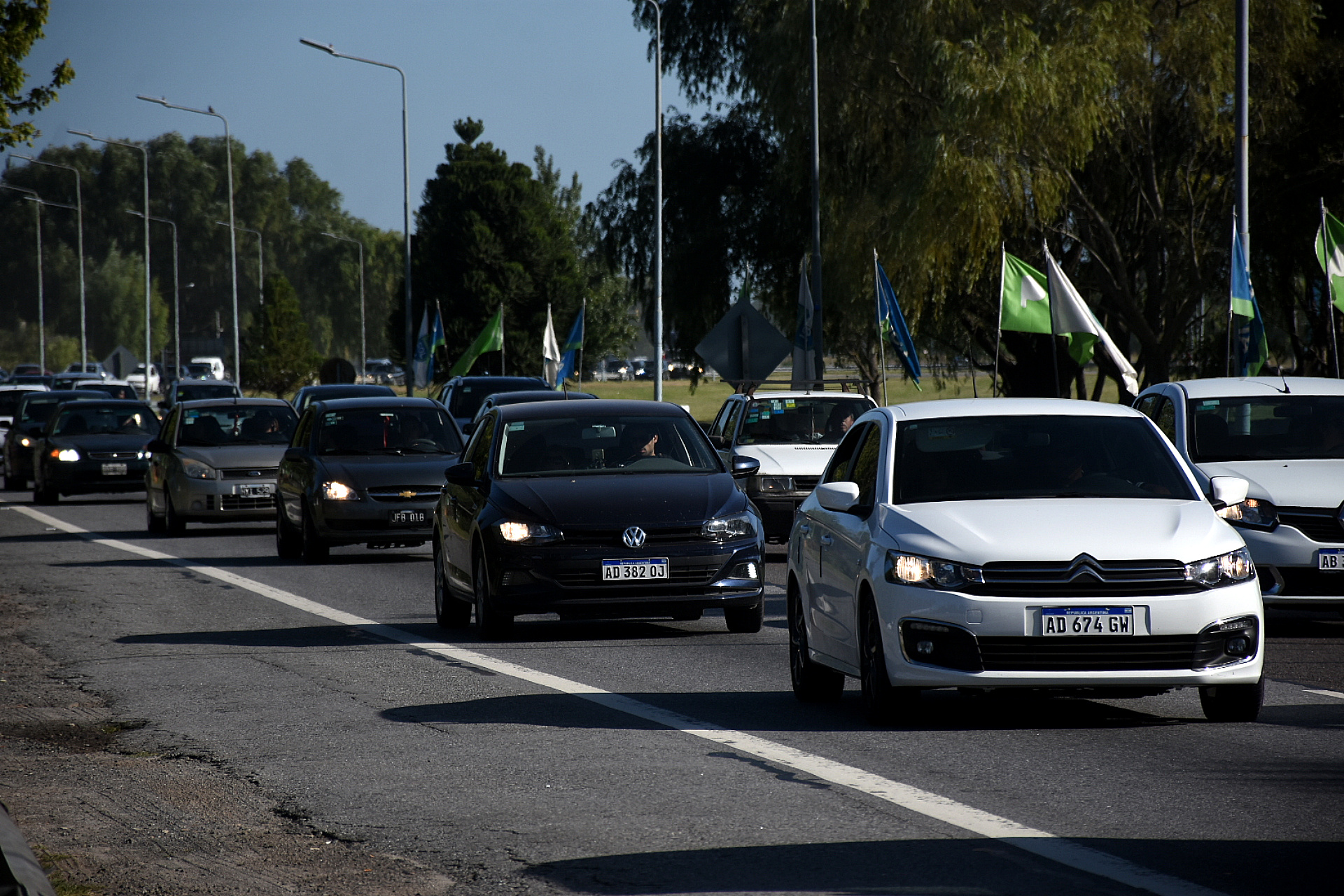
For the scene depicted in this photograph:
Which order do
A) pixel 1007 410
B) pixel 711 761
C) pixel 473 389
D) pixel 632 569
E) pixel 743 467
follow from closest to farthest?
1. pixel 711 761
2. pixel 1007 410
3. pixel 632 569
4. pixel 743 467
5. pixel 473 389

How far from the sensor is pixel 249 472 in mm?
24484

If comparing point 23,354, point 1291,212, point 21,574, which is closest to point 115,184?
point 23,354

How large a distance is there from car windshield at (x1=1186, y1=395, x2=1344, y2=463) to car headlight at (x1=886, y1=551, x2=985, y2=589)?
19.8 ft

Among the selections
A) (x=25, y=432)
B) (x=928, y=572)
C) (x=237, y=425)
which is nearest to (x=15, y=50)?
(x=237, y=425)

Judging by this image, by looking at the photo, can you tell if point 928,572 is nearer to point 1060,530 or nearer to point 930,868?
point 1060,530

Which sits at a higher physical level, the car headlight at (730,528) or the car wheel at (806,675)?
the car headlight at (730,528)

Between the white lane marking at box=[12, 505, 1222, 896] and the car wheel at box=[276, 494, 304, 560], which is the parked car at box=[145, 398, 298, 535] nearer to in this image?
the car wheel at box=[276, 494, 304, 560]

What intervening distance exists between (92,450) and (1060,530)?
83.0ft

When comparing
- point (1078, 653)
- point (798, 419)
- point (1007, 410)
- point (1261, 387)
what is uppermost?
point (1261, 387)

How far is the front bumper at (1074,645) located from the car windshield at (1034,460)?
0.90 m

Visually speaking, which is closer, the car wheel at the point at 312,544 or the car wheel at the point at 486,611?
the car wheel at the point at 486,611

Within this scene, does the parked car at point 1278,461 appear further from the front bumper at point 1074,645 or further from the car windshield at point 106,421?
the car windshield at point 106,421

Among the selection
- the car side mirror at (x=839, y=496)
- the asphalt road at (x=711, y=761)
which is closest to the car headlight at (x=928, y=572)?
the car side mirror at (x=839, y=496)

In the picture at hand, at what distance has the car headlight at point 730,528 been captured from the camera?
1288cm
